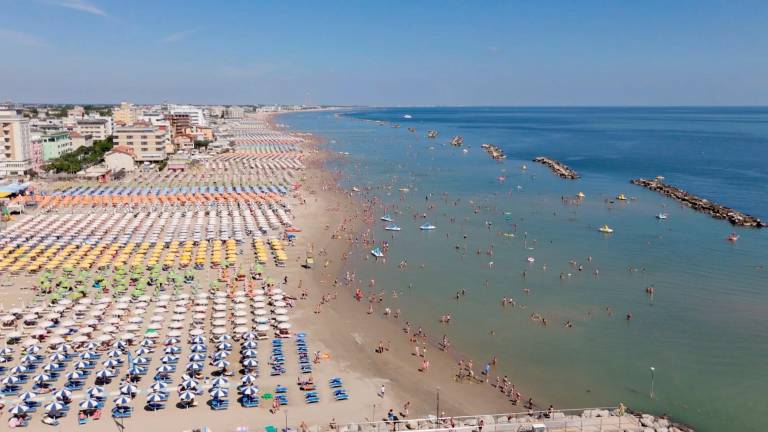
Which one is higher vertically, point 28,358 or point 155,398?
point 28,358

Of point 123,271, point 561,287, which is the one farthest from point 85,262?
point 561,287

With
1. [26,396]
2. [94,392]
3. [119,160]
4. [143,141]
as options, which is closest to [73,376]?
[26,396]

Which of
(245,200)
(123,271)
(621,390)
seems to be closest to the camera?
(621,390)

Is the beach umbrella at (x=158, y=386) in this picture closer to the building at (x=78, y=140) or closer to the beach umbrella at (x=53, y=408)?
the beach umbrella at (x=53, y=408)

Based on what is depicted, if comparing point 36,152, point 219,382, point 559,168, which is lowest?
point 219,382

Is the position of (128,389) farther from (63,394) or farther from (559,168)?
(559,168)

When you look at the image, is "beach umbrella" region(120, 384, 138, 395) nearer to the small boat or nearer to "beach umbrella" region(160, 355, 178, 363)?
"beach umbrella" region(160, 355, 178, 363)

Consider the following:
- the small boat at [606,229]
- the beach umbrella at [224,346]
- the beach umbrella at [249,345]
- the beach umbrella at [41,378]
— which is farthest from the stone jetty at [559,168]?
the beach umbrella at [41,378]

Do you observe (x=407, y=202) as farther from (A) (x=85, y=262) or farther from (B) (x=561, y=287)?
(A) (x=85, y=262)
